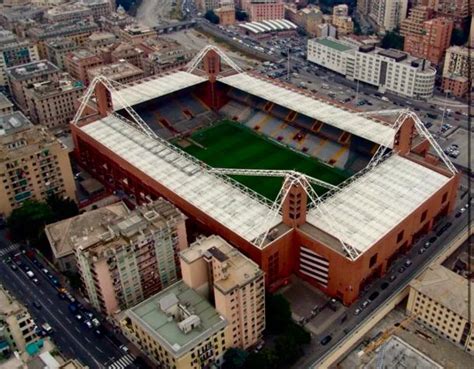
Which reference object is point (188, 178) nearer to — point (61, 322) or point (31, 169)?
point (31, 169)

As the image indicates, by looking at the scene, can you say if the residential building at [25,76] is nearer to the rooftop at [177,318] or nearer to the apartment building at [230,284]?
the apartment building at [230,284]

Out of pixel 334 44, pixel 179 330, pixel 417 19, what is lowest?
pixel 179 330

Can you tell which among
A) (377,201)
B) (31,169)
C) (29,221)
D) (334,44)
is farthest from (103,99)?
(334,44)

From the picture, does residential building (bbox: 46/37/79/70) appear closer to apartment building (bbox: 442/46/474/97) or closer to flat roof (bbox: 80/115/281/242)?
flat roof (bbox: 80/115/281/242)

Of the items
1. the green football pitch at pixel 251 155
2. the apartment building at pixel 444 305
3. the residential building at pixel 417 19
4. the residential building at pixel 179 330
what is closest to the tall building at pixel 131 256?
the residential building at pixel 179 330

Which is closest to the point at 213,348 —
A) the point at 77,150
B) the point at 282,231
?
the point at 282,231
